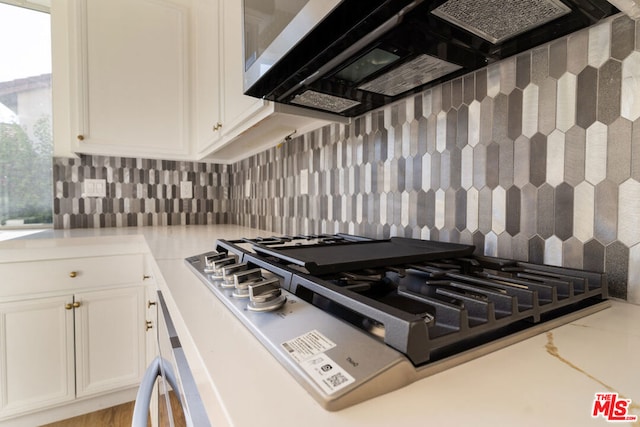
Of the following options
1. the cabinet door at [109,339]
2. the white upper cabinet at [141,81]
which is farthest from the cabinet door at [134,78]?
the cabinet door at [109,339]

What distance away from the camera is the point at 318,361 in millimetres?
303

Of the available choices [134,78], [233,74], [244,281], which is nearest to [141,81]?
[134,78]

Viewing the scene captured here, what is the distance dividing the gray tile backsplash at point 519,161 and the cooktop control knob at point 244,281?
51 centimetres

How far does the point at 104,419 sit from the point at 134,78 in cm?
196

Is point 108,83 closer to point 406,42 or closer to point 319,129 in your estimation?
point 319,129

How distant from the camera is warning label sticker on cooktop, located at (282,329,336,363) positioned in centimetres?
32

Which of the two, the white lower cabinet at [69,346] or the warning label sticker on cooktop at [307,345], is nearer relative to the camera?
the warning label sticker on cooktop at [307,345]

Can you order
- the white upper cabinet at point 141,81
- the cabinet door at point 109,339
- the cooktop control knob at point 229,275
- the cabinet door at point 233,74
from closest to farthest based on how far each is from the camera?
the cooktop control knob at point 229,275 < the cabinet door at point 233,74 < the cabinet door at point 109,339 < the white upper cabinet at point 141,81

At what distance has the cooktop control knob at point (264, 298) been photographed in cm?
44

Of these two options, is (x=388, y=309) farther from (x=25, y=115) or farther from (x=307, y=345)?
(x=25, y=115)

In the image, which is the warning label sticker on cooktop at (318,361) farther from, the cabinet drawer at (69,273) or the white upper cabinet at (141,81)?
the cabinet drawer at (69,273)

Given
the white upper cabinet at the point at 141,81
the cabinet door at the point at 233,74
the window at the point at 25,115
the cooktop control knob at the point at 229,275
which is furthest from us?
the window at the point at 25,115

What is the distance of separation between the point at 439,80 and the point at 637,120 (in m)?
0.39

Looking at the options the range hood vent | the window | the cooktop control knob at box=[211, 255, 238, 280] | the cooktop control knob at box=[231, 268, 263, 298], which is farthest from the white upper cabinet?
the range hood vent
